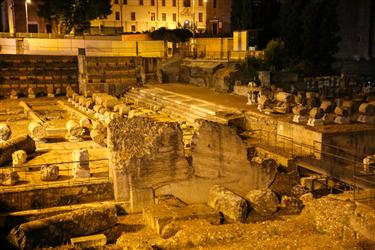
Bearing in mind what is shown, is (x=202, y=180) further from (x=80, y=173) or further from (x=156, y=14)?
(x=156, y=14)

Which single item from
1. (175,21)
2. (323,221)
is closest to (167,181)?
(323,221)

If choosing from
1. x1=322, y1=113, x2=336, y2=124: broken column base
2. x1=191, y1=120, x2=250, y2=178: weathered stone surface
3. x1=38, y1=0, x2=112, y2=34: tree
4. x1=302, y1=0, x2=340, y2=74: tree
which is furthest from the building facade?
x1=191, y1=120, x2=250, y2=178: weathered stone surface

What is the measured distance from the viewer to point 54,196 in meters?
11.3

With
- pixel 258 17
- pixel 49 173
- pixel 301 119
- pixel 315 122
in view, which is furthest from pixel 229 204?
pixel 258 17

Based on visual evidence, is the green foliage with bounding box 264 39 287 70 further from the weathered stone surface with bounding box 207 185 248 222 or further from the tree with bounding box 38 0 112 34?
the tree with bounding box 38 0 112 34

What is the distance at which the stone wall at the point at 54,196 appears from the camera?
35.9ft

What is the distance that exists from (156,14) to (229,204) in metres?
51.3

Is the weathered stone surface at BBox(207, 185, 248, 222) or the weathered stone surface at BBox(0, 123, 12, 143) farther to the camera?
the weathered stone surface at BBox(0, 123, 12, 143)

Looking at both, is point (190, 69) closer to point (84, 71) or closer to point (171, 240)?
point (84, 71)

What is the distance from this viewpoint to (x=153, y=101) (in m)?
22.5

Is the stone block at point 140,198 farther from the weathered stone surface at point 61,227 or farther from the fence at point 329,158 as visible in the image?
the fence at point 329,158

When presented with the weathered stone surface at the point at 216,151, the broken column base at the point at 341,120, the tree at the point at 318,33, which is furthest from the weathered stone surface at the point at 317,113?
the tree at the point at 318,33

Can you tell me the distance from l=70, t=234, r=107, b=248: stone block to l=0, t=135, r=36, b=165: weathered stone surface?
4853 millimetres

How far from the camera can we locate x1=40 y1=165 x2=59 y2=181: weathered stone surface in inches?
463
